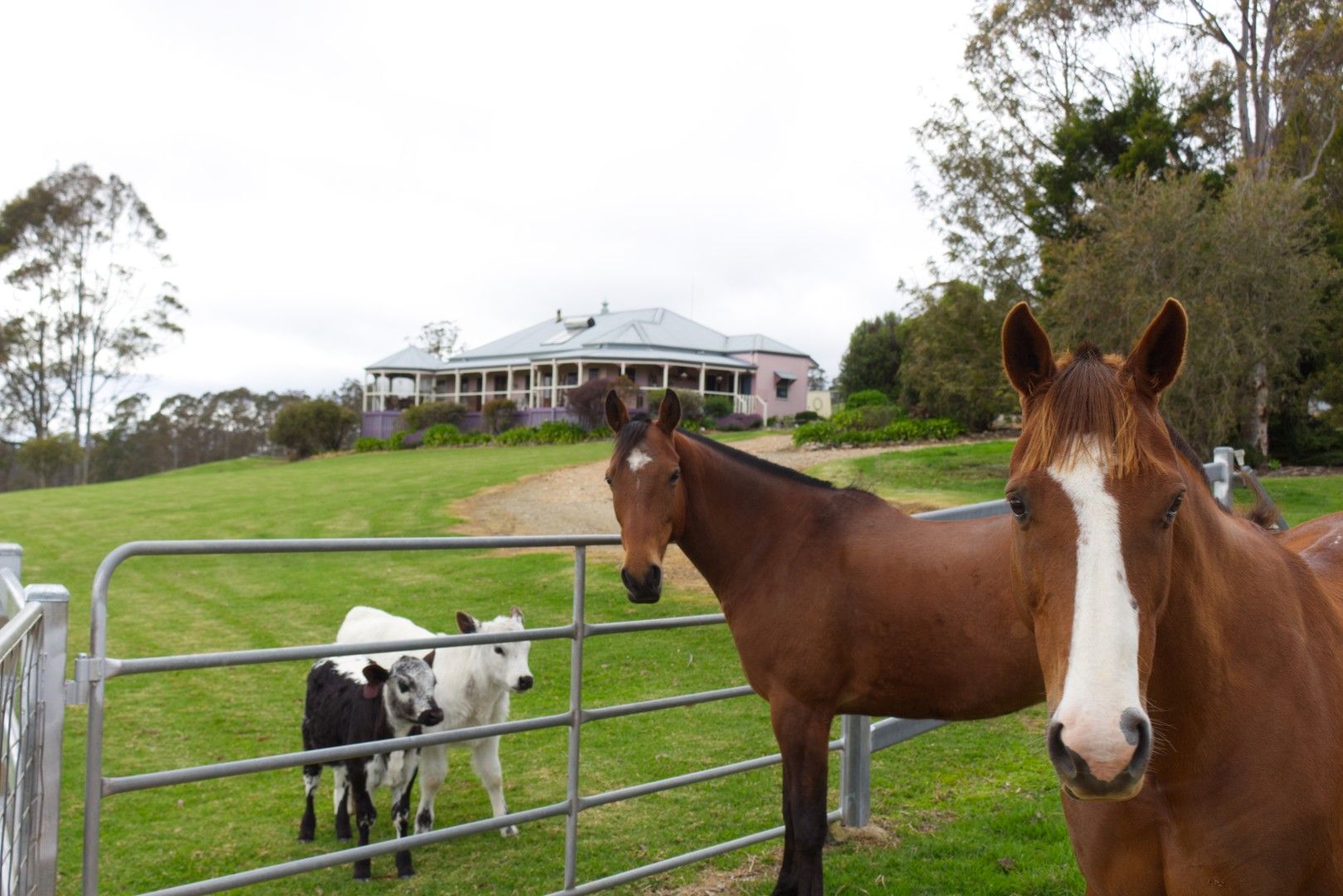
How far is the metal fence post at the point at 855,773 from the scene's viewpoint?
4.93m

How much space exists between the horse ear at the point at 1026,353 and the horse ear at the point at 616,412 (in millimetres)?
2681

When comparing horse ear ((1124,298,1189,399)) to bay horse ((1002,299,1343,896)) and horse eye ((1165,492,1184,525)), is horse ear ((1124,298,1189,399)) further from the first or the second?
horse eye ((1165,492,1184,525))

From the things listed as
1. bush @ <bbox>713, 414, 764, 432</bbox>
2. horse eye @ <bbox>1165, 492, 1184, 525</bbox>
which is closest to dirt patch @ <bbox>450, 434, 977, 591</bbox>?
horse eye @ <bbox>1165, 492, 1184, 525</bbox>

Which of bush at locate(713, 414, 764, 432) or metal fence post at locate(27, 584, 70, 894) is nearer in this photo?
metal fence post at locate(27, 584, 70, 894)

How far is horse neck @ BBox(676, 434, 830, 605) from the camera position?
4203 millimetres

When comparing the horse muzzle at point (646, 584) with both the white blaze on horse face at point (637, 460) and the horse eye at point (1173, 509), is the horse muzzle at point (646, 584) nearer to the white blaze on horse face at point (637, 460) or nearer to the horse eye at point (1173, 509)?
the white blaze on horse face at point (637, 460)

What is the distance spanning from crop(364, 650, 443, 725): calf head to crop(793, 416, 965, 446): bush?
2007 centimetres

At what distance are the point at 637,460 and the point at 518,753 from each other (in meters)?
3.46

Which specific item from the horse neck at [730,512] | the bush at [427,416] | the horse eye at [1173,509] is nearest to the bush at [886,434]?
the bush at [427,416]

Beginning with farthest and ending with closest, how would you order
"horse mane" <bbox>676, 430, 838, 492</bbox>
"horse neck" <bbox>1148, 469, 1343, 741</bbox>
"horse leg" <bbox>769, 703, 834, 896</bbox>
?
"horse mane" <bbox>676, 430, 838, 492</bbox> → "horse leg" <bbox>769, 703, 834, 896</bbox> → "horse neck" <bbox>1148, 469, 1343, 741</bbox>

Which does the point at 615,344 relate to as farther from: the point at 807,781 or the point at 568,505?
the point at 807,781

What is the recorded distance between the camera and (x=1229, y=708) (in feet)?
6.28

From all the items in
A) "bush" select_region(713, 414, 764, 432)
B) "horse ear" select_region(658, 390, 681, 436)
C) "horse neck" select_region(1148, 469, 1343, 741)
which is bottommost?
"horse neck" select_region(1148, 469, 1343, 741)

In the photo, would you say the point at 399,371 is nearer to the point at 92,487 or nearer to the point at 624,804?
the point at 92,487
